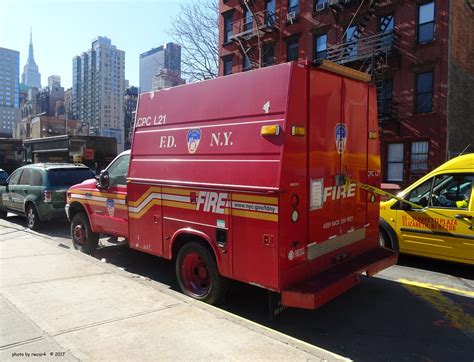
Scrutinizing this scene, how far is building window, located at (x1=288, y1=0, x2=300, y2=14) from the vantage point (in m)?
25.5

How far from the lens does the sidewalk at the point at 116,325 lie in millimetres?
3641

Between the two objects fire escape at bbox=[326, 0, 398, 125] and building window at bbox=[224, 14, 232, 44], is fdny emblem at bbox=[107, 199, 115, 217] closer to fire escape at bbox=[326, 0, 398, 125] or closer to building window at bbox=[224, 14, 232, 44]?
fire escape at bbox=[326, 0, 398, 125]

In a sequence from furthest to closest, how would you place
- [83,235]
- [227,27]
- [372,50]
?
[227,27] → [372,50] → [83,235]

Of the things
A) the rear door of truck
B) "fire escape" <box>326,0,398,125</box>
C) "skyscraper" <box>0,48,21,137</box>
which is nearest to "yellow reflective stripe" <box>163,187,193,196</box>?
Result: the rear door of truck

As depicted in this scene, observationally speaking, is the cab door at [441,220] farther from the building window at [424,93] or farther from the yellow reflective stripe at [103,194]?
the building window at [424,93]

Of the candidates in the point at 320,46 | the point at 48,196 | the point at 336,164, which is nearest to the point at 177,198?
the point at 336,164

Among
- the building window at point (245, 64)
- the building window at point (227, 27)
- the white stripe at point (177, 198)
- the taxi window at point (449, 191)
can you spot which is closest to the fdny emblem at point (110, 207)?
the white stripe at point (177, 198)

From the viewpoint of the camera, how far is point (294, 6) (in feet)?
84.7

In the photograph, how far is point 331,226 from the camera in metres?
4.95

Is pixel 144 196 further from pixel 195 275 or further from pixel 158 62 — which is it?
pixel 158 62

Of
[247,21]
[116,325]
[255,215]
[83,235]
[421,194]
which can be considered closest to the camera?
[116,325]

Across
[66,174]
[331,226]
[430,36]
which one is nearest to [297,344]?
[331,226]

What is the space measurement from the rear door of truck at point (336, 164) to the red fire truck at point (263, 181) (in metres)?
0.01

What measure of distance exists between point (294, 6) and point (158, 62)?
40.3ft
